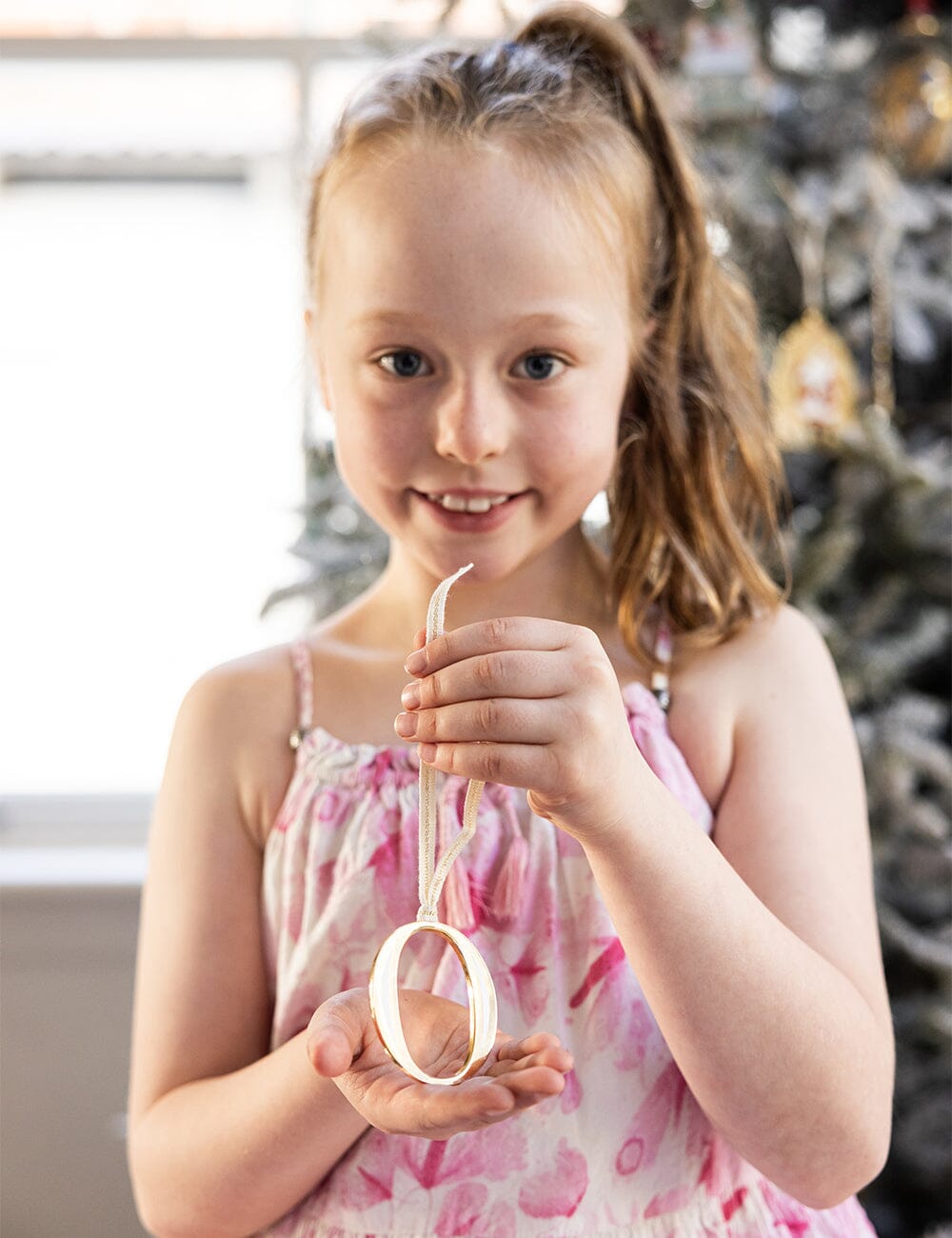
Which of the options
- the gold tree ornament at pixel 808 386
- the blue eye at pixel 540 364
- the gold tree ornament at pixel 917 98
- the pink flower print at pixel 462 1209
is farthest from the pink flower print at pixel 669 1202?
the gold tree ornament at pixel 917 98

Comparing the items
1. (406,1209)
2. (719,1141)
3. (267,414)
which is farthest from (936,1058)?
(267,414)

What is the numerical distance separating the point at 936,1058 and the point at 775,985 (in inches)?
40.4

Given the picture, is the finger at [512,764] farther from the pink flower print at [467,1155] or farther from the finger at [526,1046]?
the pink flower print at [467,1155]

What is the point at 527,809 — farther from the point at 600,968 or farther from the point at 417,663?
the point at 417,663

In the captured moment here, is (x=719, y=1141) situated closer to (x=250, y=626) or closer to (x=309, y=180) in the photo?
(x=309, y=180)

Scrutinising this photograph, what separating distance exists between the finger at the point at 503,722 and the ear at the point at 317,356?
0.36 metres

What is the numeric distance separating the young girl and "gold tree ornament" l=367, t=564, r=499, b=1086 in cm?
2

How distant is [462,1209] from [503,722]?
41 cm

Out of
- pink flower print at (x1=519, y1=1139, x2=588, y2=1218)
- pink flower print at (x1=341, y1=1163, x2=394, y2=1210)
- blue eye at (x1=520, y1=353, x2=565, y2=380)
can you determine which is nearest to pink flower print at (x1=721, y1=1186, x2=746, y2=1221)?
pink flower print at (x1=519, y1=1139, x2=588, y2=1218)

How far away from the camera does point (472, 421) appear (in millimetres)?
849

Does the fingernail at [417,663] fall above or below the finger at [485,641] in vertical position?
below

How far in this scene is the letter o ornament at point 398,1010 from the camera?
72 cm

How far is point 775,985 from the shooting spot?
31.6 inches

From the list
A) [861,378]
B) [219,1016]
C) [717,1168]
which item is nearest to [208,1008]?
[219,1016]
